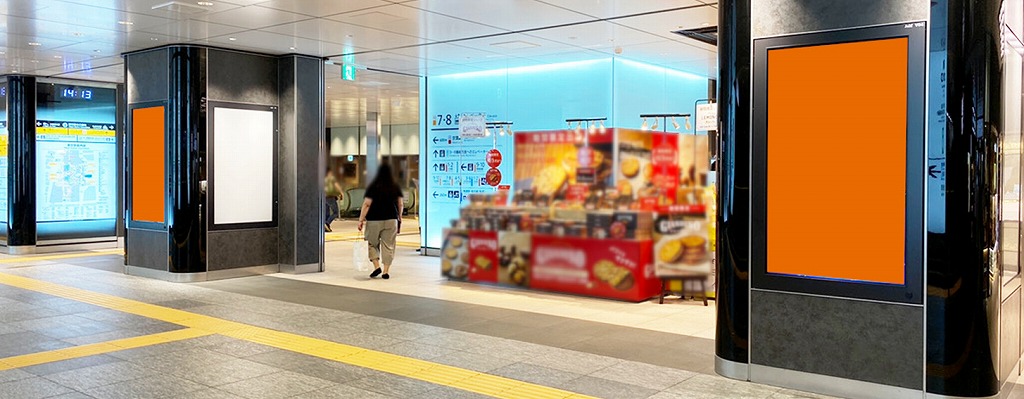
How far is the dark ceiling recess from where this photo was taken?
344 inches

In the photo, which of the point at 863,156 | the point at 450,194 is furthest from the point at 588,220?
the point at 450,194

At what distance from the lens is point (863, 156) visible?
4734mm

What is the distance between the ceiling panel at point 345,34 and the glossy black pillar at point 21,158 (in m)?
6.74

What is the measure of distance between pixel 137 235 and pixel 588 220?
6.42m

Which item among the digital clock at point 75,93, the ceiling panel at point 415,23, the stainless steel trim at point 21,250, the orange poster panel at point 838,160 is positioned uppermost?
the ceiling panel at point 415,23

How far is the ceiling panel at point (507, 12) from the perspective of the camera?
Answer: 7336 millimetres

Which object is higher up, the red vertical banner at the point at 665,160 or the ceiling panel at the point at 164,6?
the ceiling panel at the point at 164,6

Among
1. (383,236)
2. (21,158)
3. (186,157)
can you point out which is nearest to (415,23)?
(383,236)

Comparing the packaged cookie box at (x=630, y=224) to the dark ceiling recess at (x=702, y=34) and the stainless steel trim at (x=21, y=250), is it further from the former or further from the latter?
the stainless steel trim at (x=21, y=250)

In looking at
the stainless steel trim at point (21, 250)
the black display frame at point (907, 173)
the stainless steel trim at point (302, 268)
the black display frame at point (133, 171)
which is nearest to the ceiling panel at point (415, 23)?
the black display frame at point (133, 171)

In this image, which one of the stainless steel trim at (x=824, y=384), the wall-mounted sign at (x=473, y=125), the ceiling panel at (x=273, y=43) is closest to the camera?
the stainless steel trim at (x=824, y=384)

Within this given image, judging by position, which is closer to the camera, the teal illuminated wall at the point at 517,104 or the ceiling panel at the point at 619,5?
the ceiling panel at the point at 619,5

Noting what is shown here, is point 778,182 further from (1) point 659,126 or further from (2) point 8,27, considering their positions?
(2) point 8,27

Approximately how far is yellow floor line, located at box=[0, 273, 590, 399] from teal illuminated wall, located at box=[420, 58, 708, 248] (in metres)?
3.84
